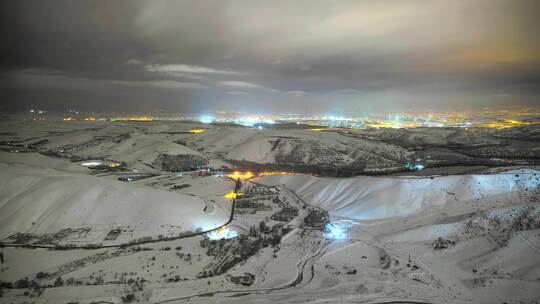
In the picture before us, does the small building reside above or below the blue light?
below

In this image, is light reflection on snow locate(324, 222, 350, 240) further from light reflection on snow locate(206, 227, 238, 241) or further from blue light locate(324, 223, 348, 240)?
light reflection on snow locate(206, 227, 238, 241)

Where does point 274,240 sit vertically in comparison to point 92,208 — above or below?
below

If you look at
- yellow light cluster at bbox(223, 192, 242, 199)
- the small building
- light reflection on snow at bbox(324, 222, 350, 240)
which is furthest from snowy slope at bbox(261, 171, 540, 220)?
the small building

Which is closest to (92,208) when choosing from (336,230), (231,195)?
(231,195)

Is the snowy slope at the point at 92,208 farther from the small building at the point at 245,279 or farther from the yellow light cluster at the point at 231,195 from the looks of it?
the small building at the point at 245,279

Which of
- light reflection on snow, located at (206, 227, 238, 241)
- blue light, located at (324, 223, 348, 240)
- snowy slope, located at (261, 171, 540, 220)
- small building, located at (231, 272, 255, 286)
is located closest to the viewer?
small building, located at (231, 272, 255, 286)

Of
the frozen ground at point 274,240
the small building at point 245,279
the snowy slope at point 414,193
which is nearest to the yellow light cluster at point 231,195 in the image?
the frozen ground at point 274,240

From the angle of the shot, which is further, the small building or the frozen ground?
the small building

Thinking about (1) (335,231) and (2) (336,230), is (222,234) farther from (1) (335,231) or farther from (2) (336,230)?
(2) (336,230)
